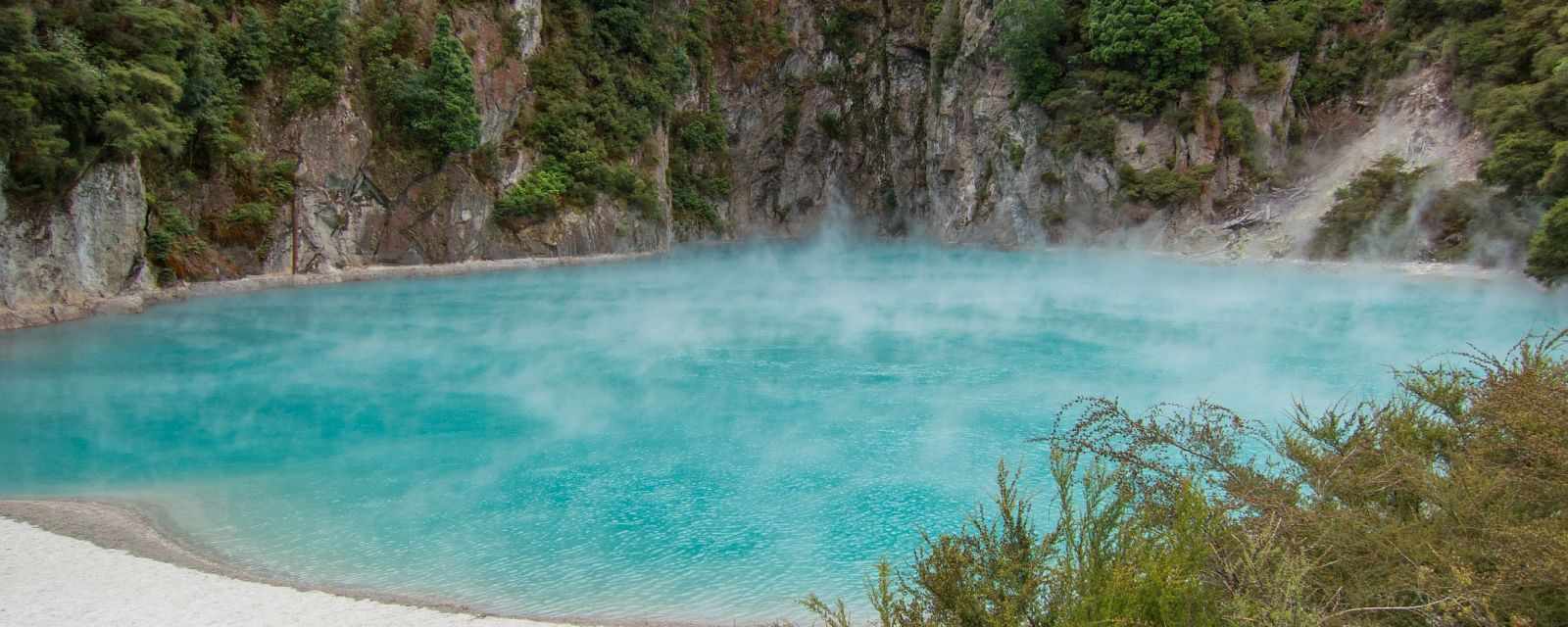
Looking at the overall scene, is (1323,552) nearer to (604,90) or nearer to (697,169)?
(604,90)

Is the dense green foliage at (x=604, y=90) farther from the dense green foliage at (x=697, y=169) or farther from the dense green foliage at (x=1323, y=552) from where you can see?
the dense green foliage at (x=1323, y=552)

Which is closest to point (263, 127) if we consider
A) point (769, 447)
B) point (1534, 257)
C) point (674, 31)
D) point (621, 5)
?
point (621, 5)

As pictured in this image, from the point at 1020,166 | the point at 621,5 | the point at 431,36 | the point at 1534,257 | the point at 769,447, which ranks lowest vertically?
the point at 769,447

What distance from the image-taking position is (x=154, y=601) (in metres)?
7.38

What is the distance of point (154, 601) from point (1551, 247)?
2864 cm

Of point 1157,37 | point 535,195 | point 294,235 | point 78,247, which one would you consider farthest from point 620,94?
point 78,247

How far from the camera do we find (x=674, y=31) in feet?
174

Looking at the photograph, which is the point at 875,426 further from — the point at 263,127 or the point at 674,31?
the point at 674,31

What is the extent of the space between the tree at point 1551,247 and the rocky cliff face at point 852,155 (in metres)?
10.5

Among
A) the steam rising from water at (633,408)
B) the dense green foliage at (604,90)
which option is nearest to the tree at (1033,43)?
the dense green foliage at (604,90)

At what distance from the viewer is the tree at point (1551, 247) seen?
72.7 ft

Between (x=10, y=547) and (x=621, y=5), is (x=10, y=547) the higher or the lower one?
the lower one

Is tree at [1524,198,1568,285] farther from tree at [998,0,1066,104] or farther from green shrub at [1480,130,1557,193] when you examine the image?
tree at [998,0,1066,104]

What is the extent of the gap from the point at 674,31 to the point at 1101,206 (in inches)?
1019
